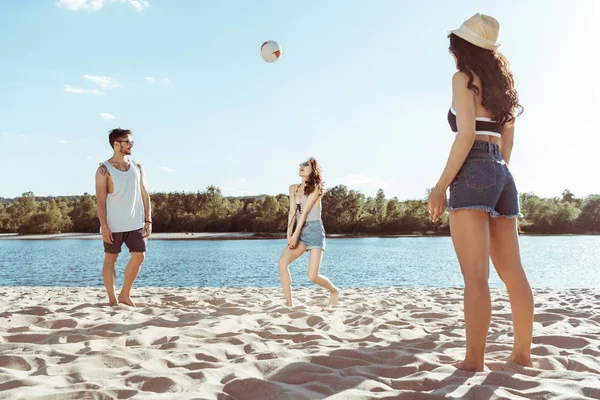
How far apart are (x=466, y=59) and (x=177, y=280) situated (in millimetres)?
12853

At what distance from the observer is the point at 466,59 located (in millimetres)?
2688

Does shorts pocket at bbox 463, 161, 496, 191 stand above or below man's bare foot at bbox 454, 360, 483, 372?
above

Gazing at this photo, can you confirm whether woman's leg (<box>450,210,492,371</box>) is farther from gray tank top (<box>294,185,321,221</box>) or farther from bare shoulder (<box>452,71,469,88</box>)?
gray tank top (<box>294,185,321,221</box>)

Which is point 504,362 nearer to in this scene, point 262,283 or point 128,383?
point 128,383

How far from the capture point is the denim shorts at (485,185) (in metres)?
2.59

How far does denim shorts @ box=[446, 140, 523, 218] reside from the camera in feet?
8.48

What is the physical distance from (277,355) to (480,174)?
160cm

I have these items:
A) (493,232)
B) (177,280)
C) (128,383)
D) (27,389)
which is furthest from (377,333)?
(177,280)

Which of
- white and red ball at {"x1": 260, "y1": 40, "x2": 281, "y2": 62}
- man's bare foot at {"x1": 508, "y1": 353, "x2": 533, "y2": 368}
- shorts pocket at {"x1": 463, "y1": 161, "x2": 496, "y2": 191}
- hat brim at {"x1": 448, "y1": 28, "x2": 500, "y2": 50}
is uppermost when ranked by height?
white and red ball at {"x1": 260, "y1": 40, "x2": 281, "y2": 62}

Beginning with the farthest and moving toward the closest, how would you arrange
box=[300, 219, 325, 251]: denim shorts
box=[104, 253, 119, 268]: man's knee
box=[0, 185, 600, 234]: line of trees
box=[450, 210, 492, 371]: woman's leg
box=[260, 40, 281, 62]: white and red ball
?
box=[0, 185, 600, 234]: line of trees, box=[260, 40, 281, 62]: white and red ball, box=[300, 219, 325, 251]: denim shorts, box=[104, 253, 119, 268]: man's knee, box=[450, 210, 492, 371]: woman's leg

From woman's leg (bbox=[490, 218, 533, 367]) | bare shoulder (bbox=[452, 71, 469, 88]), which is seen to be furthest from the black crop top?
woman's leg (bbox=[490, 218, 533, 367])

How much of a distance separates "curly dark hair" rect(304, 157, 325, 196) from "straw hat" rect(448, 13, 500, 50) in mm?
3290

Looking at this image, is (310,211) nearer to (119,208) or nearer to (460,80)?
(119,208)

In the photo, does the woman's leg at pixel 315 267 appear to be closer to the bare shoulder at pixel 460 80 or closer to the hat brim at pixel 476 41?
the bare shoulder at pixel 460 80
